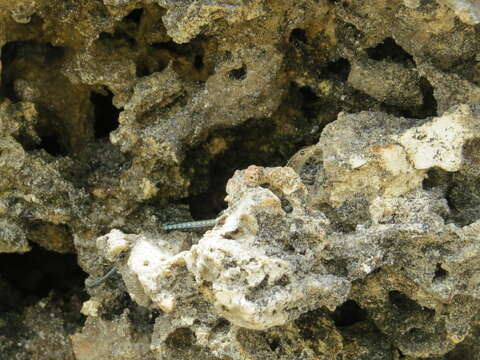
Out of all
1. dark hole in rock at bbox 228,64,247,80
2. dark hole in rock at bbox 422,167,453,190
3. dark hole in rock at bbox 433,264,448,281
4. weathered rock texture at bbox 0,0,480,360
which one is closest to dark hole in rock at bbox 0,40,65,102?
weathered rock texture at bbox 0,0,480,360

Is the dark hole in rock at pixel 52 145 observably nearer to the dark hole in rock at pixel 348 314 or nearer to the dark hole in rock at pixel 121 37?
the dark hole in rock at pixel 121 37

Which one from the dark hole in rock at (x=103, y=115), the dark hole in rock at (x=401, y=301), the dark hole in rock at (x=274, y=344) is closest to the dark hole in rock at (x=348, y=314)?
the dark hole in rock at (x=401, y=301)

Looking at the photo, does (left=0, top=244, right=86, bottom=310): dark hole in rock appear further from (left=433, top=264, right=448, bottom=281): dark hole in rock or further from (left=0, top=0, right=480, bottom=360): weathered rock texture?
(left=433, top=264, right=448, bottom=281): dark hole in rock

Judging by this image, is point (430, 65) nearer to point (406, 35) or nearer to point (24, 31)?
point (406, 35)

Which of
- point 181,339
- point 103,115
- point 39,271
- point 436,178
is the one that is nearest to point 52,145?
point 103,115

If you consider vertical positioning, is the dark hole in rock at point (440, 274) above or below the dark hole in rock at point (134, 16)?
below

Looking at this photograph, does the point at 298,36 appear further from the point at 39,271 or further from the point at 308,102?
the point at 39,271

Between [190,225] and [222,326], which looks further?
[190,225]

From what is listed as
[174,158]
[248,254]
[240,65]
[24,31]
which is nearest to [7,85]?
[24,31]
